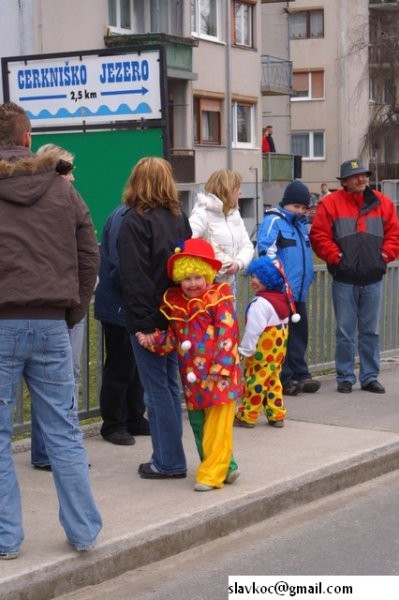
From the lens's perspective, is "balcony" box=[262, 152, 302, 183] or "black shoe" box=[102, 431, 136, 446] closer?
"black shoe" box=[102, 431, 136, 446]

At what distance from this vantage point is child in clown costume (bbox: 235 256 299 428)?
8.48m

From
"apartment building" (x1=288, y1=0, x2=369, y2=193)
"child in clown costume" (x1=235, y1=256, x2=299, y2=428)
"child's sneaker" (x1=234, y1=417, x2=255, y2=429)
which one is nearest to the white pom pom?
"child in clown costume" (x1=235, y1=256, x2=299, y2=428)

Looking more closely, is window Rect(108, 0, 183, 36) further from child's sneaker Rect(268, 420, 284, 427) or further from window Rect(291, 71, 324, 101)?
child's sneaker Rect(268, 420, 284, 427)

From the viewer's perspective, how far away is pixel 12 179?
17.5 feet

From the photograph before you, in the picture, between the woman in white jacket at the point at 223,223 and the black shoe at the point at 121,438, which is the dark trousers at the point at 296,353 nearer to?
the woman in white jacket at the point at 223,223

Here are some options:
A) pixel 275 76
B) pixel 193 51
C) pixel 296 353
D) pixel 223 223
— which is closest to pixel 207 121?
pixel 193 51

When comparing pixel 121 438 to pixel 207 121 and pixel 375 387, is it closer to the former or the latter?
pixel 375 387

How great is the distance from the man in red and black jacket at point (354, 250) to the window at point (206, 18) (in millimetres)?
30054

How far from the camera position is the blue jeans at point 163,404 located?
6883 millimetres

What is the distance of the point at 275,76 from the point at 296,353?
122ft

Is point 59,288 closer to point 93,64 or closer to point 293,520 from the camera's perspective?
point 293,520

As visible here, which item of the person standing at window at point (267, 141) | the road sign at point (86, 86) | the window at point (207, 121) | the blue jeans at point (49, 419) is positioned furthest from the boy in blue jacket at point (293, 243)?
the person standing at window at point (267, 141)

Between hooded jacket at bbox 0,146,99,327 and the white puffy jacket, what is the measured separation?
11.0ft

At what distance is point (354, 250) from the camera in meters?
9.91
